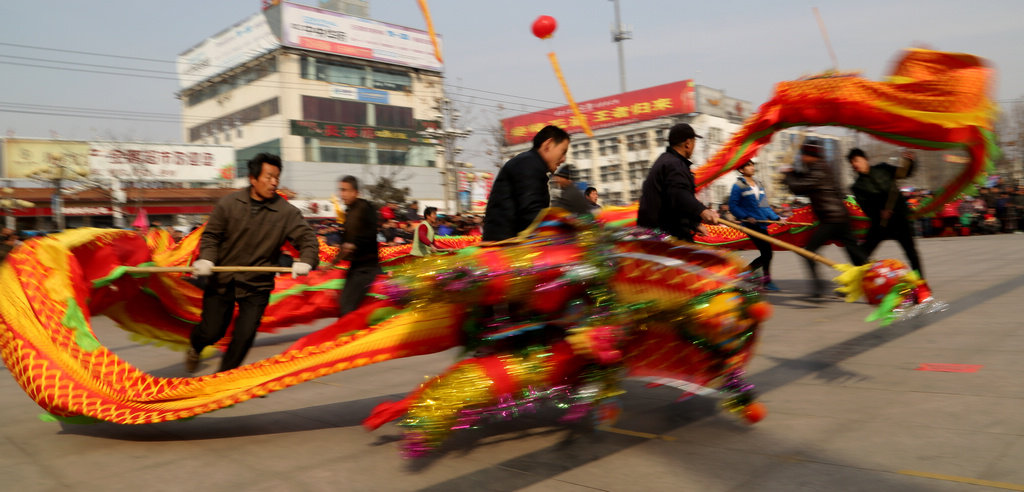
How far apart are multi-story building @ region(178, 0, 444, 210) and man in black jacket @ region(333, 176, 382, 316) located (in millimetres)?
42744

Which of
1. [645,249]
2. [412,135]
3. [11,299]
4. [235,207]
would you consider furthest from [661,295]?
[412,135]

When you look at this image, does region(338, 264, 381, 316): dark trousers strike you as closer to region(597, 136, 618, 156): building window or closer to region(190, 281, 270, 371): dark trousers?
region(190, 281, 270, 371): dark trousers

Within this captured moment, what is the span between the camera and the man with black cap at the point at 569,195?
5.76 m

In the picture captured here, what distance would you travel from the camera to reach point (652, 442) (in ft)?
10.6

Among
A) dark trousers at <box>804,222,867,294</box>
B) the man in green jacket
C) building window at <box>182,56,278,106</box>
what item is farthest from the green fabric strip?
building window at <box>182,56,278,106</box>

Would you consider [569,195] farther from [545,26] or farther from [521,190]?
[545,26]

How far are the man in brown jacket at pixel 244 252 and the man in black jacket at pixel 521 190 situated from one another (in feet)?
4.15

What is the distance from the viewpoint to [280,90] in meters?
49.4

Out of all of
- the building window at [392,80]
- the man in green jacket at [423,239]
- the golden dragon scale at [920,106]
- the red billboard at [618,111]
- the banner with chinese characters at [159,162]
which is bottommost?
the man in green jacket at [423,239]

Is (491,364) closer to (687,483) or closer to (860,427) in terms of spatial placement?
(687,483)

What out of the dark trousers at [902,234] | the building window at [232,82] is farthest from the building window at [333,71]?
the dark trousers at [902,234]

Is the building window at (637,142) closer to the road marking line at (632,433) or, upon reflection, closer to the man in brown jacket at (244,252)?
the man in brown jacket at (244,252)

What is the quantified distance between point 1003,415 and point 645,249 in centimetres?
175

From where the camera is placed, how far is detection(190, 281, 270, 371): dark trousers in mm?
4258
